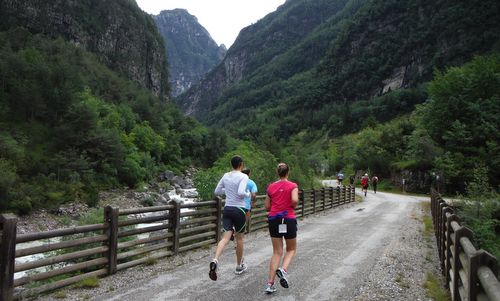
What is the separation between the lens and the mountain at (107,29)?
105m

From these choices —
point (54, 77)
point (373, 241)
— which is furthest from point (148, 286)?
point (54, 77)

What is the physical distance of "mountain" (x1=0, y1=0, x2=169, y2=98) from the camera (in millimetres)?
105375

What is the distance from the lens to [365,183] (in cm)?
3600

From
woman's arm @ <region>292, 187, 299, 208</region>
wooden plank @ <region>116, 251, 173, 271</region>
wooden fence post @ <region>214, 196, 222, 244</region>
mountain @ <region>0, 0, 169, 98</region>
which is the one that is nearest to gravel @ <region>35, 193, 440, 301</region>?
wooden plank @ <region>116, 251, 173, 271</region>

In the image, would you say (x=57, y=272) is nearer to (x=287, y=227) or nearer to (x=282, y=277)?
(x=282, y=277)

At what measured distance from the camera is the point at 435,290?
7.28m

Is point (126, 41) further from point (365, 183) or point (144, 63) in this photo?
point (365, 183)

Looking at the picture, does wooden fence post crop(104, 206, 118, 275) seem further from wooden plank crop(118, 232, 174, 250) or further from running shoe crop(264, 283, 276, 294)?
running shoe crop(264, 283, 276, 294)

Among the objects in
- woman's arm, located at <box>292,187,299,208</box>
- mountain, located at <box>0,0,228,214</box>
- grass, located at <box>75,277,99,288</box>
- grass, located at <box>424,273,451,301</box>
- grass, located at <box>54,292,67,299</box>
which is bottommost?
grass, located at <box>424,273,451,301</box>

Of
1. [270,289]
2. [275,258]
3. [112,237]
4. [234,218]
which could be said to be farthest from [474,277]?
[112,237]

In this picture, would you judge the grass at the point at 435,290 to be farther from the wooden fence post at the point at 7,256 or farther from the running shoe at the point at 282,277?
the wooden fence post at the point at 7,256

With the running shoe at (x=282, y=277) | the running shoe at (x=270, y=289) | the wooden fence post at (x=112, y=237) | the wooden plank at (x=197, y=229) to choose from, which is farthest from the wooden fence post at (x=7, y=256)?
the wooden plank at (x=197, y=229)

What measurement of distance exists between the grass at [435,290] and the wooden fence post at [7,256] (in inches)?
249

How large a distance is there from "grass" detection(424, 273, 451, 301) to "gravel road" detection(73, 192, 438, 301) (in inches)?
5.1
